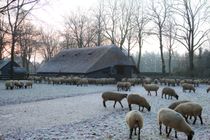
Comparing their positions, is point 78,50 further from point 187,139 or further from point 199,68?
point 187,139

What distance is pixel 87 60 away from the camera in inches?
1994

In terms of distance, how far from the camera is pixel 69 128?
448 inches

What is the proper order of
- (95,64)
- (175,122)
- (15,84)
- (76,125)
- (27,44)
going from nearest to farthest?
(175,122), (76,125), (15,84), (95,64), (27,44)

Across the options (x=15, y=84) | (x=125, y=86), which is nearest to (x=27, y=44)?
(x=15, y=84)

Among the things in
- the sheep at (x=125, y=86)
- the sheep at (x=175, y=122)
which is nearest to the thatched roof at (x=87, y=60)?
the sheep at (x=125, y=86)

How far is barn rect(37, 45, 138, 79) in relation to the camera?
154ft

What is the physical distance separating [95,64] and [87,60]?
3757mm

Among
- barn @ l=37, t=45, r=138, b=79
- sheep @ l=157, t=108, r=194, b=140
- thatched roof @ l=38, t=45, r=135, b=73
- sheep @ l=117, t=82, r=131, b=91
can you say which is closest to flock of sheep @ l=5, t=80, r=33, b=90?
sheep @ l=117, t=82, r=131, b=91

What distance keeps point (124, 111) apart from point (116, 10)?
1901 inches

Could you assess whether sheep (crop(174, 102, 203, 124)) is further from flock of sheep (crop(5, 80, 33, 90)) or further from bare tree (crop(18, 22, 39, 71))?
bare tree (crop(18, 22, 39, 71))

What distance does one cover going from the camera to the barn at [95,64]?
46938mm

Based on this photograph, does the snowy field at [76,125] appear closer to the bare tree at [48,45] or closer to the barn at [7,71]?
the barn at [7,71]

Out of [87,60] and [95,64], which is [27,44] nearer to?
[87,60]

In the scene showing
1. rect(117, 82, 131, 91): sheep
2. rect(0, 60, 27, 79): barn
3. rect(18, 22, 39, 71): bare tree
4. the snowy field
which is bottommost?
the snowy field
